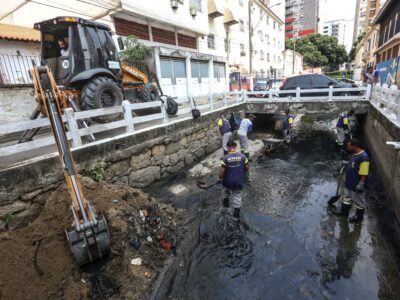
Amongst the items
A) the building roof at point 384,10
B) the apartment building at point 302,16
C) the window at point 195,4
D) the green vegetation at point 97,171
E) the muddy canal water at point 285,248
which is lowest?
the muddy canal water at point 285,248

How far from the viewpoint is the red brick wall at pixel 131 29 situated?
12570 mm

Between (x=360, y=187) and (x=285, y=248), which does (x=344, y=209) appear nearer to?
(x=360, y=187)

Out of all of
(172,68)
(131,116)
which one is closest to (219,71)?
(172,68)

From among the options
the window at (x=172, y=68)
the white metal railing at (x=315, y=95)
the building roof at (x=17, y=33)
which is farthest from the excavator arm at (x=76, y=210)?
the white metal railing at (x=315, y=95)

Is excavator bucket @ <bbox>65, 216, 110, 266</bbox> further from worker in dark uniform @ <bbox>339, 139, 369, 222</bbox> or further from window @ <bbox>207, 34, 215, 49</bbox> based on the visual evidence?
window @ <bbox>207, 34, 215, 49</bbox>

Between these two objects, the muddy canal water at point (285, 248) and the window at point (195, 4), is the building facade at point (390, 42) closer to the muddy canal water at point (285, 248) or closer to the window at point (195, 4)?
the muddy canal water at point (285, 248)

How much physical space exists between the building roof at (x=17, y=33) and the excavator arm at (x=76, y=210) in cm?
727

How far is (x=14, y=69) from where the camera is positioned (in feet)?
28.4

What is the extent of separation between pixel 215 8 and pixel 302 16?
2589 inches

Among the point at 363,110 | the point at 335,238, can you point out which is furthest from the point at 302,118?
the point at 335,238

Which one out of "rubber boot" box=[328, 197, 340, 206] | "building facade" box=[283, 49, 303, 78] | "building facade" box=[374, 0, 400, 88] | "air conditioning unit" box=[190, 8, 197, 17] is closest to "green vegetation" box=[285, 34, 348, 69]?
"building facade" box=[283, 49, 303, 78]

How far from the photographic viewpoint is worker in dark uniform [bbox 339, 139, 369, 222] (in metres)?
4.50

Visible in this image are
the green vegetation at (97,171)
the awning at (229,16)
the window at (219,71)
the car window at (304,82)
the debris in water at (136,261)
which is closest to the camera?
the debris in water at (136,261)

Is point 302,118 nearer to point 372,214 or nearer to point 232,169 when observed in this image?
point 372,214
